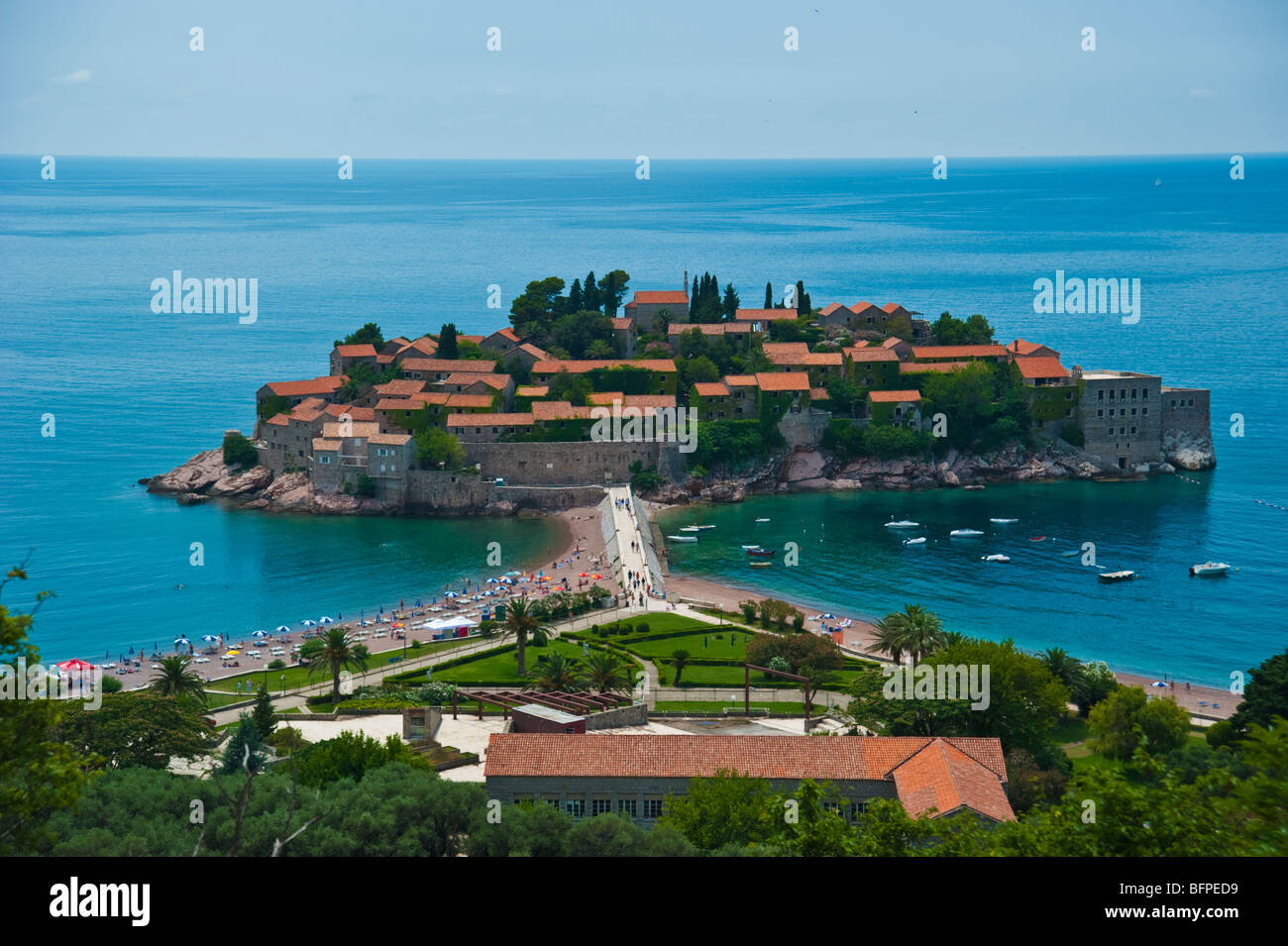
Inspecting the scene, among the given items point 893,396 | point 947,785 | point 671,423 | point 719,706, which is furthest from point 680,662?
point 893,396

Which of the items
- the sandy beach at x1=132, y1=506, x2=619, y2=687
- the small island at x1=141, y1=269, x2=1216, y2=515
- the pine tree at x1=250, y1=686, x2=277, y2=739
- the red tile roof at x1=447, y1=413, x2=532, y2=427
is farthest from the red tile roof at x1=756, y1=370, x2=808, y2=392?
the pine tree at x1=250, y1=686, x2=277, y2=739

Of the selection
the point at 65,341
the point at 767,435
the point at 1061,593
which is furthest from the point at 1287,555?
the point at 65,341

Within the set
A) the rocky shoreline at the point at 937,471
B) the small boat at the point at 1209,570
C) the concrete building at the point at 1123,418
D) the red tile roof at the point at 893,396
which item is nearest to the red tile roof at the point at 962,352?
the red tile roof at the point at 893,396

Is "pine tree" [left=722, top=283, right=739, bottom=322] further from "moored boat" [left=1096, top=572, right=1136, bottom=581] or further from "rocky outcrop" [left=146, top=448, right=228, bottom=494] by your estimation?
"moored boat" [left=1096, top=572, right=1136, bottom=581]

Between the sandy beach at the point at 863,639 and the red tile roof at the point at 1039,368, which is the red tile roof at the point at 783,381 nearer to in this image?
the red tile roof at the point at 1039,368

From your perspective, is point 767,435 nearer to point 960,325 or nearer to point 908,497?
point 908,497

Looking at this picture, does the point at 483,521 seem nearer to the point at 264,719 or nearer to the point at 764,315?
the point at 764,315
